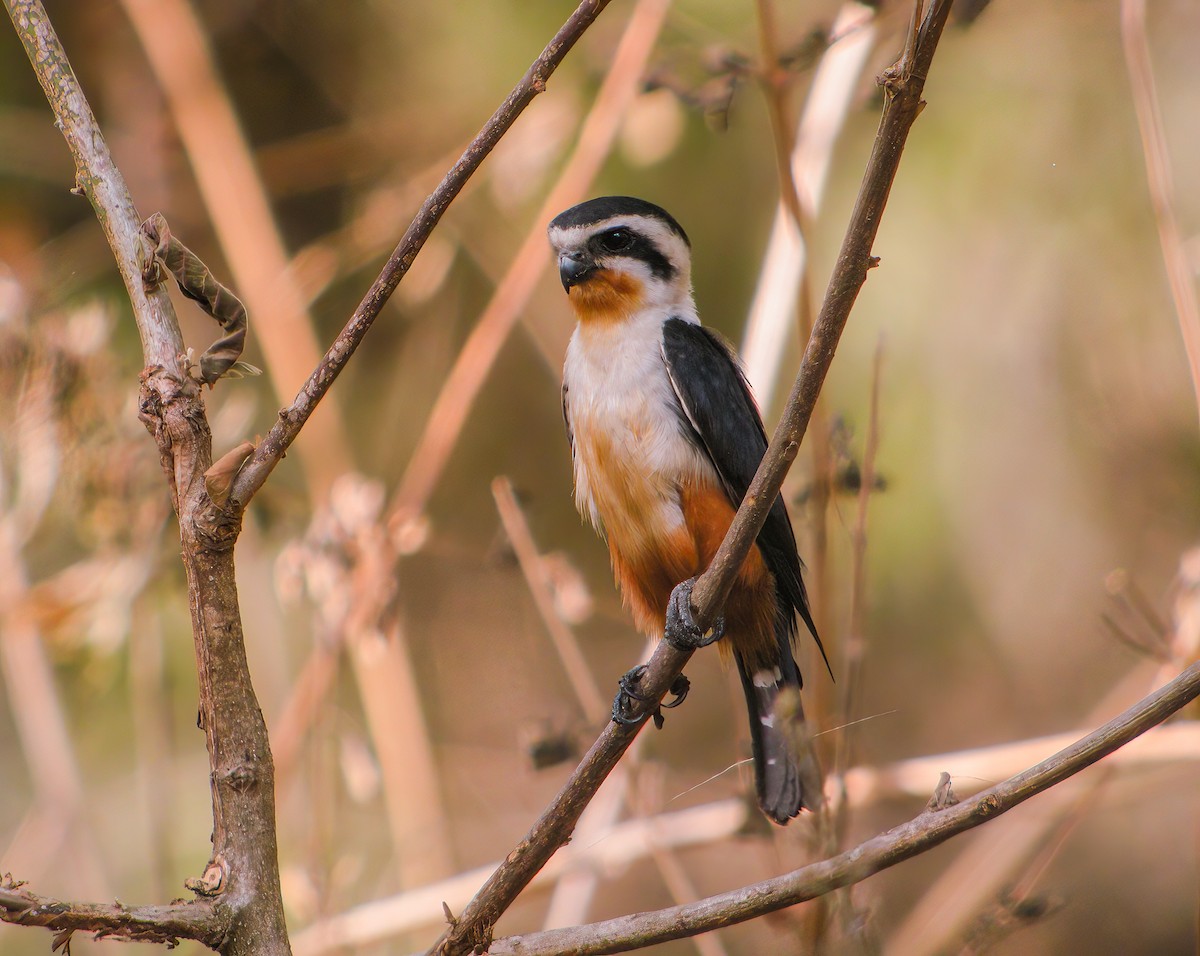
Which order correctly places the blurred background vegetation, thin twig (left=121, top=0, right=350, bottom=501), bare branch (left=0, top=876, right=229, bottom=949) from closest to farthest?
bare branch (left=0, top=876, right=229, bottom=949) → the blurred background vegetation → thin twig (left=121, top=0, right=350, bottom=501)


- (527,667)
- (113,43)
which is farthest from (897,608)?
(113,43)

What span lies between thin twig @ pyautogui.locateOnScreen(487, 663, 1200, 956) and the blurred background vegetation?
1.90 m

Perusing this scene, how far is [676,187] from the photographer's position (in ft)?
19.1

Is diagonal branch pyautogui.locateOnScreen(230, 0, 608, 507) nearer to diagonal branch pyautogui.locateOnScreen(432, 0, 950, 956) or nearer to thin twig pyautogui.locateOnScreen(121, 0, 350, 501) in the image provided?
diagonal branch pyautogui.locateOnScreen(432, 0, 950, 956)

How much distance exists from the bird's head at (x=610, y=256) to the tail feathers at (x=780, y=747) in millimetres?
1153

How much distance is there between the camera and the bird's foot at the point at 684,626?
2088 millimetres

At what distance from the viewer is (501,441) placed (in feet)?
19.5

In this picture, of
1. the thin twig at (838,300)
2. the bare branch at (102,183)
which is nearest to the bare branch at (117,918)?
the bare branch at (102,183)

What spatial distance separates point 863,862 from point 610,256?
7.00ft

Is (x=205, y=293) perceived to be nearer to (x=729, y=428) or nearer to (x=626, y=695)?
(x=626, y=695)

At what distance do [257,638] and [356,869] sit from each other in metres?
1.09

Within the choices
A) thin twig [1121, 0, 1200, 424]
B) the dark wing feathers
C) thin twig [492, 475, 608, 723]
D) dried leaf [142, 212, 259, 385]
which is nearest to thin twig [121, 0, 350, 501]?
thin twig [492, 475, 608, 723]

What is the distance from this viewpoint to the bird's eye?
334cm

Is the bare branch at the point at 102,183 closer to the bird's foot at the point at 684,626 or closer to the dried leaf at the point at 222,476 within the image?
the dried leaf at the point at 222,476
